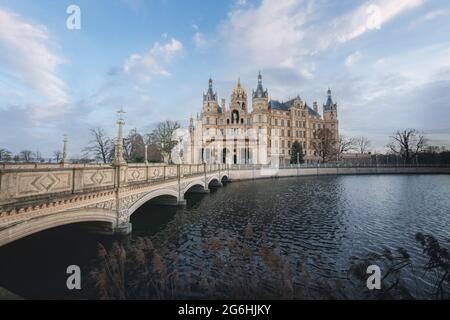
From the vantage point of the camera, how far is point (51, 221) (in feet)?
23.3

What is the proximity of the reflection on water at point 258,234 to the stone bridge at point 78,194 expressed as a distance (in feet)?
5.34

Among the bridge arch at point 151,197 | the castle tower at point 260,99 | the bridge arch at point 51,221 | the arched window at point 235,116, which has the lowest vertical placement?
the bridge arch at point 151,197

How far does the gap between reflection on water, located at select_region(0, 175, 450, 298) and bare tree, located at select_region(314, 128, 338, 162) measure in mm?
51600

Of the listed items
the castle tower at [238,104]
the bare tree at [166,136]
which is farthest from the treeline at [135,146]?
the castle tower at [238,104]

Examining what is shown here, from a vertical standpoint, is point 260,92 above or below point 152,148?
above

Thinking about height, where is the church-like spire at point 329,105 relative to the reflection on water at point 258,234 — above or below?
above

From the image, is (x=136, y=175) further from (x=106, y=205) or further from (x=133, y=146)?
(x=133, y=146)

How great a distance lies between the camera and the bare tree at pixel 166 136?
47.7 meters

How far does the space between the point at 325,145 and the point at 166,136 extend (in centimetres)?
4999

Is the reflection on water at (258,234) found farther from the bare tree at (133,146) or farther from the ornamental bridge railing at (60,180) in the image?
the bare tree at (133,146)

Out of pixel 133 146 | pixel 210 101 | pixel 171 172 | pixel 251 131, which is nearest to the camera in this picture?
pixel 171 172

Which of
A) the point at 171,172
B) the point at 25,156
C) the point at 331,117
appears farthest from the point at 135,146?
the point at 331,117

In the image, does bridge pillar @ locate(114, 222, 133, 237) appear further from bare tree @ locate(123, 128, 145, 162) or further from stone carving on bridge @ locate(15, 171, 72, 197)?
bare tree @ locate(123, 128, 145, 162)
